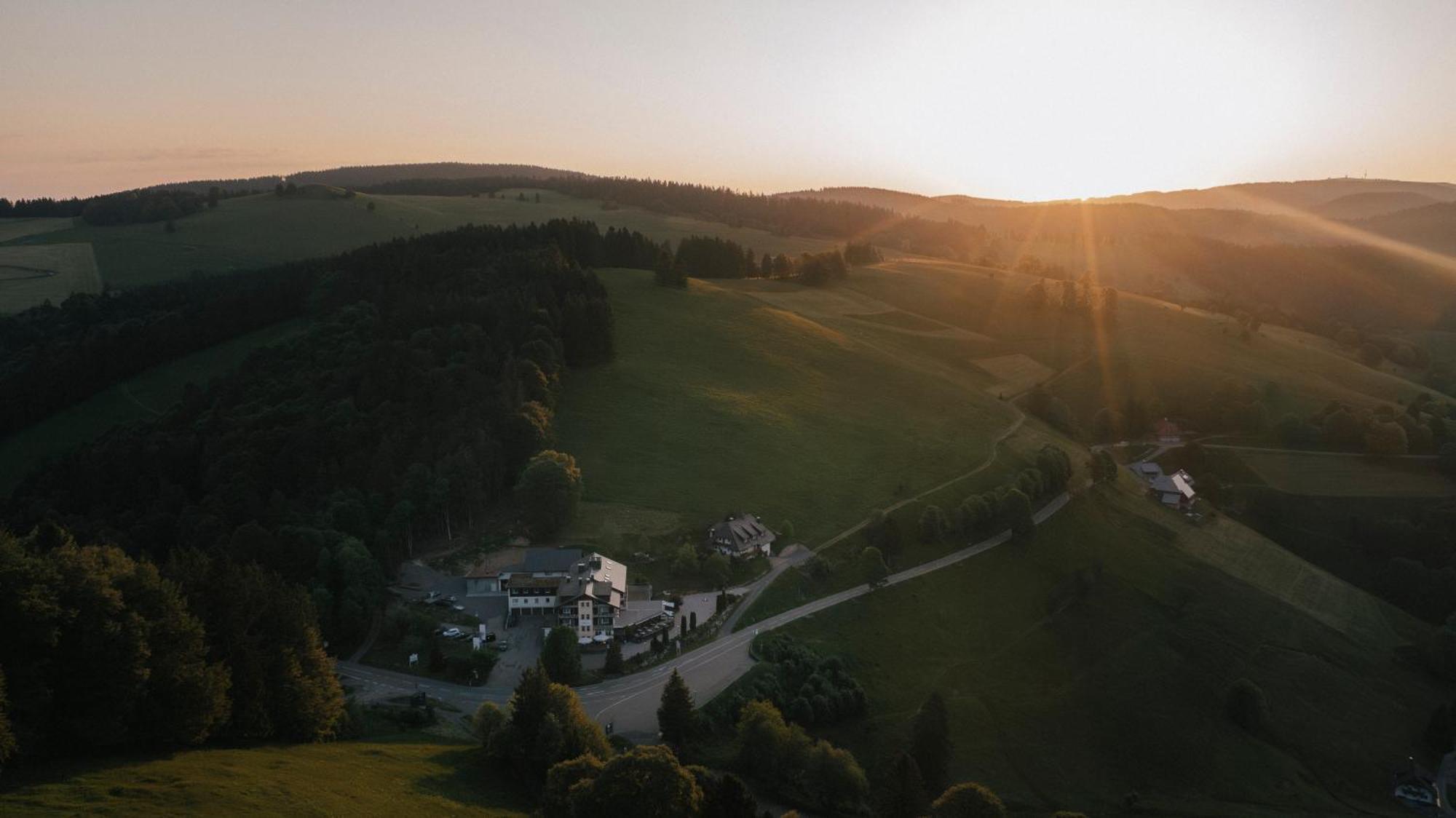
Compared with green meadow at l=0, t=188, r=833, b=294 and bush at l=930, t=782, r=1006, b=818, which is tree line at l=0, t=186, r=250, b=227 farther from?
bush at l=930, t=782, r=1006, b=818

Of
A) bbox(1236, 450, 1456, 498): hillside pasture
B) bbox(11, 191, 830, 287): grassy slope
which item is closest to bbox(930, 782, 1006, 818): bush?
bbox(1236, 450, 1456, 498): hillside pasture

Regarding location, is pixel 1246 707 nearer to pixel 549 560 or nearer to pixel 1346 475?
pixel 549 560

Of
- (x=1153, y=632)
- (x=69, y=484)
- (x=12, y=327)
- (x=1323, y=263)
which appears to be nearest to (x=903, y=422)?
(x=1153, y=632)

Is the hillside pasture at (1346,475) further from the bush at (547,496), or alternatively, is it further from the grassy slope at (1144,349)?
the bush at (547,496)

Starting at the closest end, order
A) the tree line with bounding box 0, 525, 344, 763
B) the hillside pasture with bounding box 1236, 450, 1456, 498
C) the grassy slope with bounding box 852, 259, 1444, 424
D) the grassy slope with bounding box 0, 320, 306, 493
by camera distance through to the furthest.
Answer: the tree line with bounding box 0, 525, 344, 763 < the grassy slope with bounding box 0, 320, 306, 493 < the hillside pasture with bounding box 1236, 450, 1456, 498 < the grassy slope with bounding box 852, 259, 1444, 424

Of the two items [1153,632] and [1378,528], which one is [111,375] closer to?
[1153,632]
